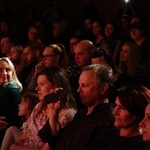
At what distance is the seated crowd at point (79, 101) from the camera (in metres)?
2.82

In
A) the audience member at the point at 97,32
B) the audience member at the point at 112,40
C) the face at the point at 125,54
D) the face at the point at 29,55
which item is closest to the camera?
the face at the point at 125,54

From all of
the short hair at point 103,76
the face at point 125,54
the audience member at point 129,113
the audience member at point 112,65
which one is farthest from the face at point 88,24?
the audience member at point 129,113

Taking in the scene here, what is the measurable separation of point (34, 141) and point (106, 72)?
925 mm

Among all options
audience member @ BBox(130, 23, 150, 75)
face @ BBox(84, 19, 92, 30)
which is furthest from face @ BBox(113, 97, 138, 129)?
face @ BBox(84, 19, 92, 30)

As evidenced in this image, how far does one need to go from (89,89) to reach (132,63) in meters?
1.66

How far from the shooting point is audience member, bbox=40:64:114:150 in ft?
10.3

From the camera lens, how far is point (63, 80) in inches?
147

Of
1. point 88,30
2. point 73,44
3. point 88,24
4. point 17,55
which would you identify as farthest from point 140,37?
point 88,24

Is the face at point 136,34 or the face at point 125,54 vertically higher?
the face at point 136,34

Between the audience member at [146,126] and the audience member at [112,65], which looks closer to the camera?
the audience member at [146,126]

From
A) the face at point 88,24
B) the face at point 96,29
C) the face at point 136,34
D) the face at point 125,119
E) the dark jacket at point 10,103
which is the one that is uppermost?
the face at point 88,24

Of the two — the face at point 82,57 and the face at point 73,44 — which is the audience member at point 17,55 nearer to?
the face at point 73,44

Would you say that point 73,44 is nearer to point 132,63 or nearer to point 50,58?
point 50,58

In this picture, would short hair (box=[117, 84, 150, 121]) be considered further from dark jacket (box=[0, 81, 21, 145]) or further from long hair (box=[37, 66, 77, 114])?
dark jacket (box=[0, 81, 21, 145])
